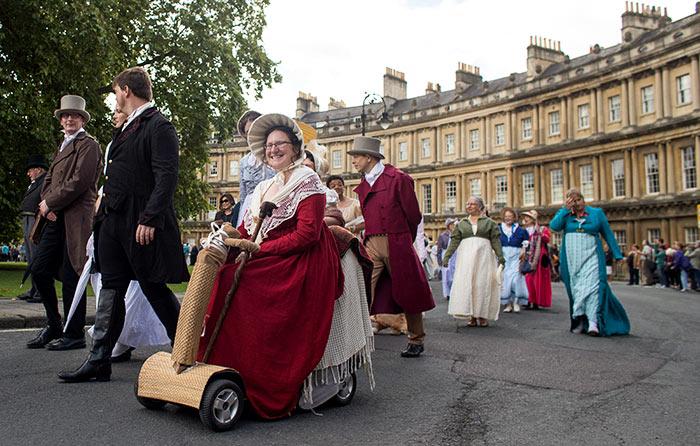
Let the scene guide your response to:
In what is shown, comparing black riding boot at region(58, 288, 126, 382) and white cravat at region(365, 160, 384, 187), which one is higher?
white cravat at region(365, 160, 384, 187)

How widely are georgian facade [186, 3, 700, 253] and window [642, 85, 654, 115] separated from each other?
2.8 inches

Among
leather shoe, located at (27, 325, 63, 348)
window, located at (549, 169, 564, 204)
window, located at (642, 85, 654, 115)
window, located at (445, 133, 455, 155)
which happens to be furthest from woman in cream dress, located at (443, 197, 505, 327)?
window, located at (445, 133, 455, 155)

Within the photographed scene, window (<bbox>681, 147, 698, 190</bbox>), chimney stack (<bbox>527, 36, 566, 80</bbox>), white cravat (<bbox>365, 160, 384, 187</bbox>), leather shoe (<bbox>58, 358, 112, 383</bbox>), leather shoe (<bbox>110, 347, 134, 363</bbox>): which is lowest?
leather shoe (<bbox>110, 347, 134, 363</bbox>)

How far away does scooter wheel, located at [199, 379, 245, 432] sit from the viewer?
385 cm

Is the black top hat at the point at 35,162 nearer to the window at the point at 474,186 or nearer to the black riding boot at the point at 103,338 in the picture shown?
the black riding boot at the point at 103,338

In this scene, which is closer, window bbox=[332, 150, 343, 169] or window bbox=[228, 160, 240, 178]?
window bbox=[332, 150, 343, 169]

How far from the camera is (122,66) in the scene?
21.1 meters

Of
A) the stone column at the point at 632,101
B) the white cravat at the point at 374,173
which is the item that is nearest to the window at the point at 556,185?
the stone column at the point at 632,101

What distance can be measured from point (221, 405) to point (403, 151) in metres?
63.2

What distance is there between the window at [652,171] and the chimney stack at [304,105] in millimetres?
47476

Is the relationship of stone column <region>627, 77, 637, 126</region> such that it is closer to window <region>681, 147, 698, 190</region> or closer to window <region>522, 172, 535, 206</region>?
window <region>681, 147, 698, 190</region>

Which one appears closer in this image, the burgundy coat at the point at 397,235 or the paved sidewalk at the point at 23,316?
the burgundy coat at the point at 397,235

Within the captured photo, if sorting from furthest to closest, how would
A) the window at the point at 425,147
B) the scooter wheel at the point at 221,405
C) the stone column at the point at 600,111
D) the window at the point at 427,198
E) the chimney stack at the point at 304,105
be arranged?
the chimney stack at the point at 304,105 < the window at the point at 425,147 < the window at the point at 427,198 < the stone column at the point at 600,111 < the scooter wheel at the point at 221,405

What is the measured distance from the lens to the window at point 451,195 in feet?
201
